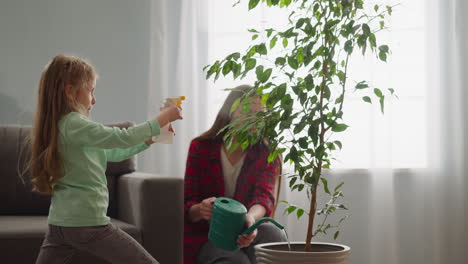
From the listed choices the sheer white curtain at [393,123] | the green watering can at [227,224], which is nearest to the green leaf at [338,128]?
the green watering can at [227,224]

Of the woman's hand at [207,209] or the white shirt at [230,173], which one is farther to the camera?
the white shirt at [230,173]

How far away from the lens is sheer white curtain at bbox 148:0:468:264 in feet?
10.6

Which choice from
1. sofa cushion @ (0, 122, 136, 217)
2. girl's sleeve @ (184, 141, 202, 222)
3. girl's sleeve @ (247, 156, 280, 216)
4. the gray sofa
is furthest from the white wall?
girl's sleeve @ (247, 156, 280, 216)

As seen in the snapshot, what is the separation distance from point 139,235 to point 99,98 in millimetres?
1490

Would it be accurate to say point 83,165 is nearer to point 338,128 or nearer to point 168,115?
point 168,115

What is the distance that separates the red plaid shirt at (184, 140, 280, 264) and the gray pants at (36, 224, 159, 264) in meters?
0.42

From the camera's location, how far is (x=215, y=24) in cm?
334

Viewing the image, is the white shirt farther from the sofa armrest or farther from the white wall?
the white wall

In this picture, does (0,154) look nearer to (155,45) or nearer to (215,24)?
(155,45)

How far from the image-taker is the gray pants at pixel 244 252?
187 centimetres

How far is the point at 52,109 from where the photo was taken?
169 cm

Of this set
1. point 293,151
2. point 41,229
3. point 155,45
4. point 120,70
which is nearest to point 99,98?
point 120,70

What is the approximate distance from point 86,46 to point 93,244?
6.49ft

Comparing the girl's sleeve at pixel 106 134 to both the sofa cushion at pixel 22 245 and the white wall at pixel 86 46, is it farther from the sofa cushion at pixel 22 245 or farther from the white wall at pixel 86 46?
the white wall at pixel 86 46
